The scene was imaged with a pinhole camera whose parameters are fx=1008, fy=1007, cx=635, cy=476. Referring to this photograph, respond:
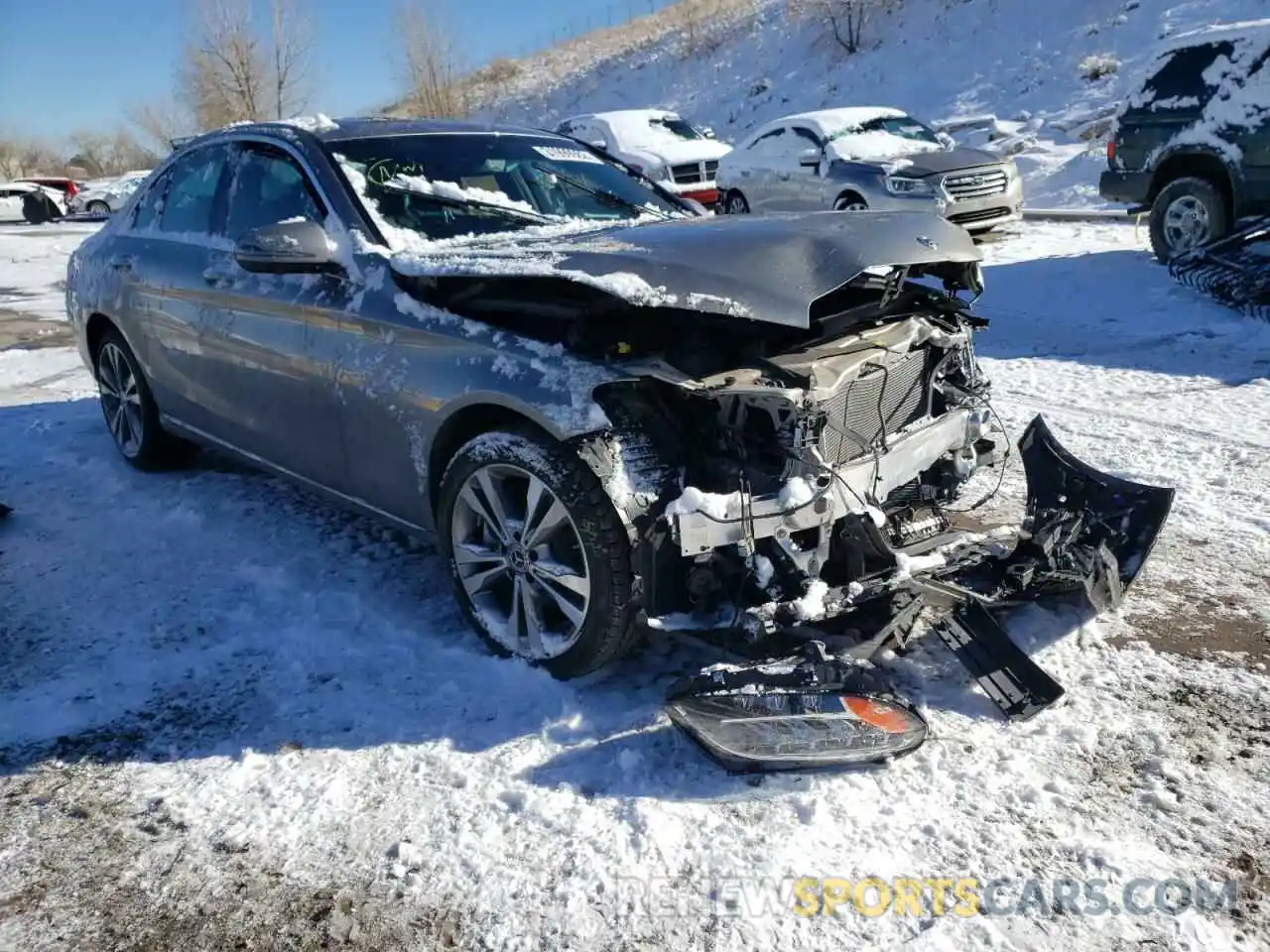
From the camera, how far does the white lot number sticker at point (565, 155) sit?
478 cm

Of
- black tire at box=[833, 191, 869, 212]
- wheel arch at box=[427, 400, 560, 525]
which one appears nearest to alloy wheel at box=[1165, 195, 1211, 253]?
black tire at box=[833, 191, 869, 212]

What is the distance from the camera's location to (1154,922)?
2.23 metres

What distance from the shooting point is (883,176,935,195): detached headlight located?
1150 centimetres

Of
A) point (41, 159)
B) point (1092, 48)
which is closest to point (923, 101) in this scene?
point (1092, 48)

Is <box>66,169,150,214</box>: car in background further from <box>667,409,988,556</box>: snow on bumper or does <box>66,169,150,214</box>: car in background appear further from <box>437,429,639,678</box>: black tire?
<box>667,409,988,556</box>: snow on bumper

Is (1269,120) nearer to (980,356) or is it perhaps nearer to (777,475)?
(980,356)

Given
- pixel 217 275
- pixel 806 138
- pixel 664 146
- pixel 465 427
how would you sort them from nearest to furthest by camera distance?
pixel 465 427
pixel 217 275
pixel 806 138
pixel 664 146

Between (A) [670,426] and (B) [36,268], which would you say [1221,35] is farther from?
(B) [36,268]

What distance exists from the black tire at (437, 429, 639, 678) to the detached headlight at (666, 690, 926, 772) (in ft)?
1.13

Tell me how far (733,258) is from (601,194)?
1.68 metres

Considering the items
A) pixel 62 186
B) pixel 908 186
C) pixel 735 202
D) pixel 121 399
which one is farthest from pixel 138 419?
pixel 62 186

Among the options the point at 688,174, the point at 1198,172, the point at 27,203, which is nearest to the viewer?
the point at 1198,172

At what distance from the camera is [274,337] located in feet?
13.6

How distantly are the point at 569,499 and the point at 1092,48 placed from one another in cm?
2550
